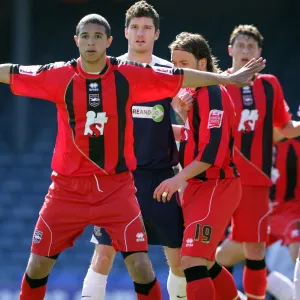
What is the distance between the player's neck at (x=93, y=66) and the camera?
6023 millimetres

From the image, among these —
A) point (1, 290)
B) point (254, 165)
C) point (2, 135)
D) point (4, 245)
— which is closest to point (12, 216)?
point (4, 245)

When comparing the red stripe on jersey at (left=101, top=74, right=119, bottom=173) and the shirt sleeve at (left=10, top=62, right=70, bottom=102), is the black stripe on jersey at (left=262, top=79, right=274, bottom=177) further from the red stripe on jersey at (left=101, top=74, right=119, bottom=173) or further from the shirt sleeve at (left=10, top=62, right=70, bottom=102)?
the shirt sleeve at (left=10, top=62, right=70, bottom=102)

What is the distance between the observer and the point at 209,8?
17344mm

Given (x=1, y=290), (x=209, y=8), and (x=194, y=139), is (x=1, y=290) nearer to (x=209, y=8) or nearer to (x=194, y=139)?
(x=194, y=139)

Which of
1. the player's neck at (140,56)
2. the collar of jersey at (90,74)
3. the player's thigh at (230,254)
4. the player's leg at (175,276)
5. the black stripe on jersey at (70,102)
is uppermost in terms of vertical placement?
the collar of jersey at (90,74)

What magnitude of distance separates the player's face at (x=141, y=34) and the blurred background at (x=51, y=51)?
264 inches

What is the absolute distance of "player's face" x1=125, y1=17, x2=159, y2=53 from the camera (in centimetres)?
691

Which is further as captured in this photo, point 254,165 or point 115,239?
point 254,165

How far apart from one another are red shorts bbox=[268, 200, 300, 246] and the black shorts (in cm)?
248

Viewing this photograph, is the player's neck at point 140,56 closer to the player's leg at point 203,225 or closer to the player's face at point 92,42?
the player's face at point 92,42

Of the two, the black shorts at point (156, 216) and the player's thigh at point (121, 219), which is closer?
the player's thigh at point (121, 219)

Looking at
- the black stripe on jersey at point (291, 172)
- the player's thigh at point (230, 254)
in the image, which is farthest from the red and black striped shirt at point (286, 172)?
the player's thigh at point (230, 254)

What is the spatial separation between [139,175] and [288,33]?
10918mm

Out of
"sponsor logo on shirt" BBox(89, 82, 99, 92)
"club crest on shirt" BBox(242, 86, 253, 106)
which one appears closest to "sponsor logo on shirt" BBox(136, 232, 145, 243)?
"sponsor logo on shirt" BBox(89, 82, 99, 92)
